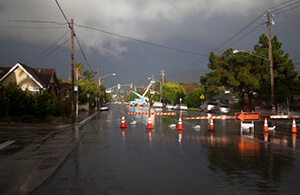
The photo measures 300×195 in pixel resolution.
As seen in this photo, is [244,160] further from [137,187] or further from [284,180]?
[137,187]

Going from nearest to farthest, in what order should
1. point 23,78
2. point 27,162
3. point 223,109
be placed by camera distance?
1. point 27,162
2. point 23,78
3. point 223,109

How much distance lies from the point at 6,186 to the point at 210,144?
798cm

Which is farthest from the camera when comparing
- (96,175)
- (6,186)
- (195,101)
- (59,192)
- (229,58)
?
(195,101)

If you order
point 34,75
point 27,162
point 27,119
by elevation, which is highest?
point 34,75

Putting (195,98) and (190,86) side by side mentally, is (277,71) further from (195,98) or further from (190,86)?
(190,86)

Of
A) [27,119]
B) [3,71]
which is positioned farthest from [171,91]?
[27,119]

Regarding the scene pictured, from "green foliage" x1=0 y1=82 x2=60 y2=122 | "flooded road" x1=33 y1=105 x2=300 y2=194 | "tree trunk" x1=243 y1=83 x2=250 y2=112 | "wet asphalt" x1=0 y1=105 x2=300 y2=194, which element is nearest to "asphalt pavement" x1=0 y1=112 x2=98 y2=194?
"wet asphalt" x1=0 y1=105 x2=300 y2=194

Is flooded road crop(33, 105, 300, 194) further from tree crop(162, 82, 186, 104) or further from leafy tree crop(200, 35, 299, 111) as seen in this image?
tree crop(162, 82, 186, 104)

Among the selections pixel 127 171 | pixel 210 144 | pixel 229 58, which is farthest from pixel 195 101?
pixel 127 171

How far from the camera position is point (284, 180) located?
646cm

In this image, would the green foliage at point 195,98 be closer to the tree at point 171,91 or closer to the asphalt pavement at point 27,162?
→ the tree at point 171,91

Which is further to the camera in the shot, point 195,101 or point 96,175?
point 195,101

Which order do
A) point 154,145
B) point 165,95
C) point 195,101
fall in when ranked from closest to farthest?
point 154,145 < point 195,101 < point 165,95

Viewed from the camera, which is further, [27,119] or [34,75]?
[34,75]
